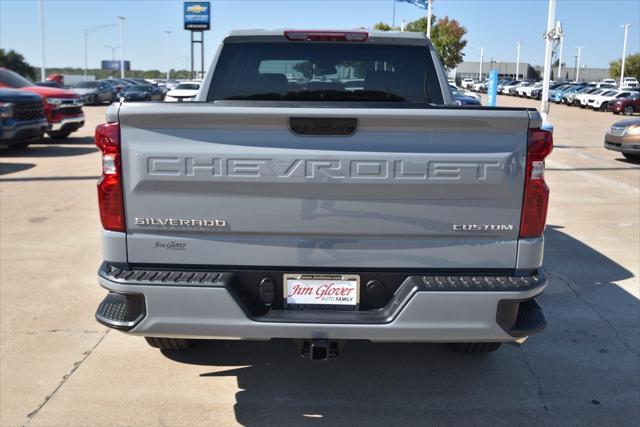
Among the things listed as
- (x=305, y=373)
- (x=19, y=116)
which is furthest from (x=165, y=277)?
(x=19, y=116)

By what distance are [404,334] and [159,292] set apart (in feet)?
3.86

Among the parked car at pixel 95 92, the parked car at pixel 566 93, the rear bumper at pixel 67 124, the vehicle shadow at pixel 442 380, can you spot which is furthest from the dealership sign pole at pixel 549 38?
the parked car at pixel 566 93

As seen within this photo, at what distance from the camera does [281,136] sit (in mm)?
2967

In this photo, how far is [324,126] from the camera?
298 centimetres

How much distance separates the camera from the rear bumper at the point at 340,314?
3.03 metres

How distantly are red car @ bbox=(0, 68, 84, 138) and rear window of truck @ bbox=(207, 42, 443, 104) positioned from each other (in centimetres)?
1278

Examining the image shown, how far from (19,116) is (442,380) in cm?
1267

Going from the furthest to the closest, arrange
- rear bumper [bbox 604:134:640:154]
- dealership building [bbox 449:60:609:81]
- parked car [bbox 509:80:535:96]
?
dealership building [bbox 449:60:609:81], parked car [bbox 509:80:535:96], rear bumper [bbox 604:134:640:154]

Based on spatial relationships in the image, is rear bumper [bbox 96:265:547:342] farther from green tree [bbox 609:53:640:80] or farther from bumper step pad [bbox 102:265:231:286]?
green tree [bbox 609:53:640:80]

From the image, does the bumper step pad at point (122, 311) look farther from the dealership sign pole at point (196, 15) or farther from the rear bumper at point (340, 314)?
the dealership sign pole at point (196, 15)

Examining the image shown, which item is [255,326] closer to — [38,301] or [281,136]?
[281,136]

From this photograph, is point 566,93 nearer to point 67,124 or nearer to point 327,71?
point 67,124

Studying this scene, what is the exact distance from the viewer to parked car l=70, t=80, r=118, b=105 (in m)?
37.7

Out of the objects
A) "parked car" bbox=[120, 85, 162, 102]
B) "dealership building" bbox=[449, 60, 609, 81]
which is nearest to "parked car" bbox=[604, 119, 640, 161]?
"parked car" bbox=[120, 85, 162, 102]
